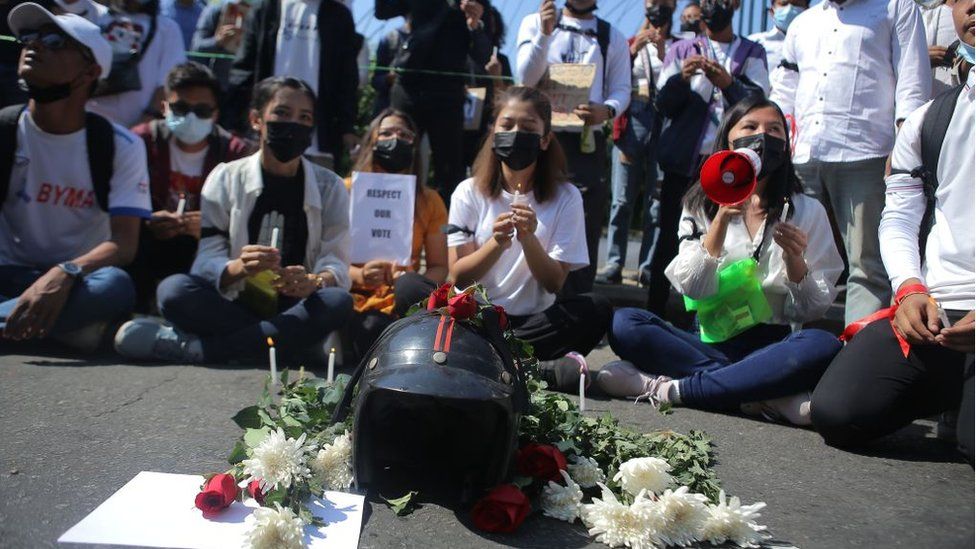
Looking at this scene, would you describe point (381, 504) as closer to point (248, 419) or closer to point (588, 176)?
point (248, 419)

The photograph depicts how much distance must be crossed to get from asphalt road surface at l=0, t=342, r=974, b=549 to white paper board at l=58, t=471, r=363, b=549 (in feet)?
0.24

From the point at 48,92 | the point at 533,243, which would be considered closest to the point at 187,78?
the point at 48,92

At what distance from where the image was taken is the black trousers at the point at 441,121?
5844 mm

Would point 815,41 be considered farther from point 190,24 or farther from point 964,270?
point 190,24

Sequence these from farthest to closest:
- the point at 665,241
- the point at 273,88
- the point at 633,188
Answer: the point at 633,188
the point at 665,241
the point at 273,88

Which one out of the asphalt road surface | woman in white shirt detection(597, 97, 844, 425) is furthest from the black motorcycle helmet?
woman in white shirt detection(597, 97, 844, 425)

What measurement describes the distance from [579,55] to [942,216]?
2.87m

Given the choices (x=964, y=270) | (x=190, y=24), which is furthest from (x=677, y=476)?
(x=190, y=24)

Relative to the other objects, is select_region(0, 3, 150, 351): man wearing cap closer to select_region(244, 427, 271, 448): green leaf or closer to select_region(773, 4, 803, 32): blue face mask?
select_region(244, 427, 271, 448): green leaf

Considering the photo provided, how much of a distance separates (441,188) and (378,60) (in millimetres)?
1332

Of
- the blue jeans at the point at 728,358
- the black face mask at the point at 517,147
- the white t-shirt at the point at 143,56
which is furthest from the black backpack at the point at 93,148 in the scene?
the blue jeans at the point at 728,358

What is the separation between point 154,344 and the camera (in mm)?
4316

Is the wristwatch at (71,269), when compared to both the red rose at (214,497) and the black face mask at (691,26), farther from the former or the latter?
the black face mask at (691,26)

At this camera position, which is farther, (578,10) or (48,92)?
(578,10)
